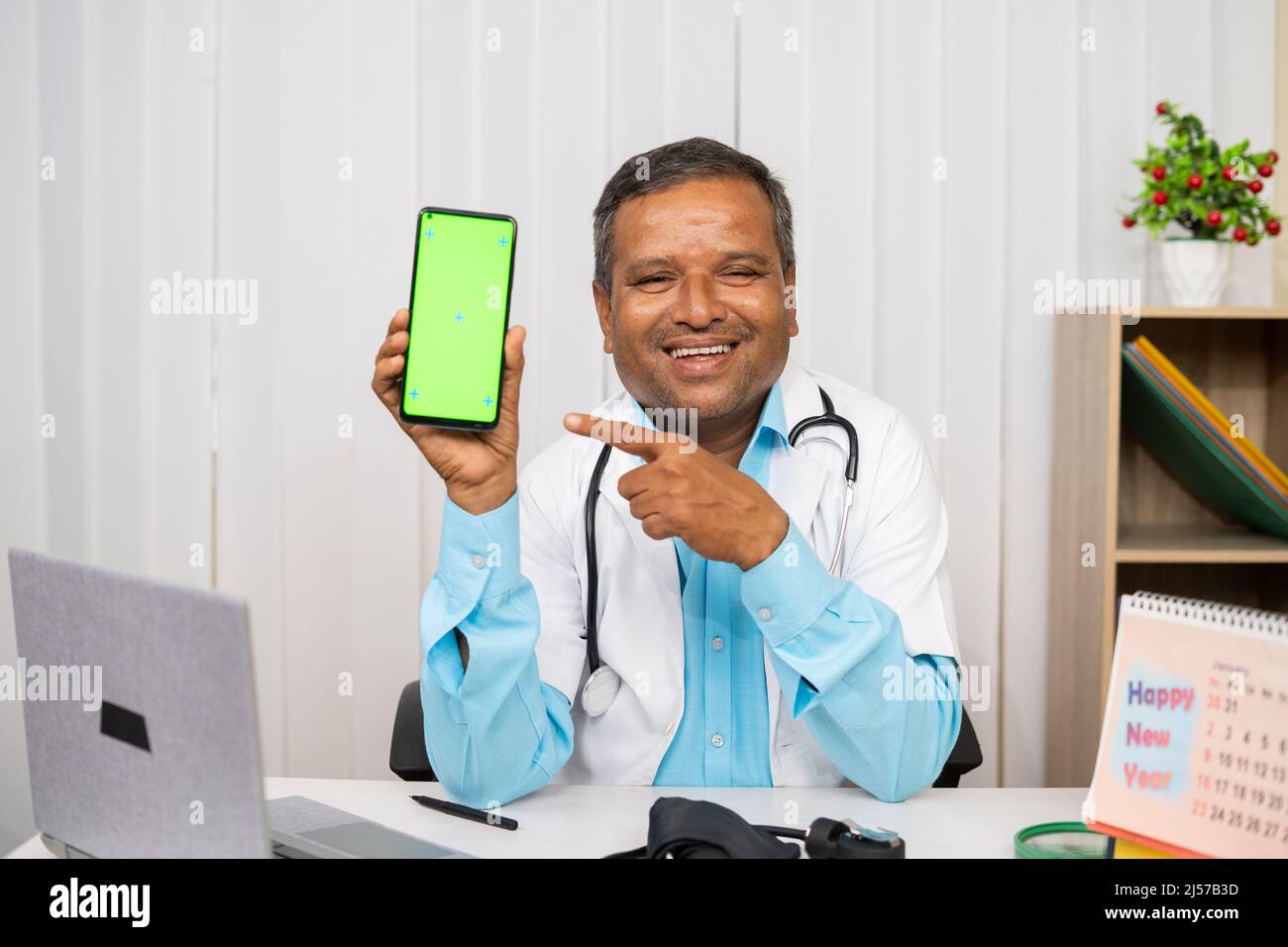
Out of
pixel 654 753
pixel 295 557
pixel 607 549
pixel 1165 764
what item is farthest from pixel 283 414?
pixel 1165 764

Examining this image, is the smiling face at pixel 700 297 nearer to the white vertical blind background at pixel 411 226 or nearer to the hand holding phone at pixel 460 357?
the hand holding phone at pixel 460 357

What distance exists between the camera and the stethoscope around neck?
148 cm

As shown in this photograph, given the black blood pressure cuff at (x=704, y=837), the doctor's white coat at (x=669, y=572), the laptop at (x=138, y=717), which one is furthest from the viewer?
the doctor's white coat at (x=669, y=572)

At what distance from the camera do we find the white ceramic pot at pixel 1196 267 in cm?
213

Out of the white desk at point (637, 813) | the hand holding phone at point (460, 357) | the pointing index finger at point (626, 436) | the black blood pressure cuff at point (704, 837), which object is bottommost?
the white desk at point (637, 813)

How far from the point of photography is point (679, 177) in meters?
1.53

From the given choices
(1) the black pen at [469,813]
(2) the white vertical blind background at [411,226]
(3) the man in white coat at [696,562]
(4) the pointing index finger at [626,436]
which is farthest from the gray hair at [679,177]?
(1) the black pen at [469,813]

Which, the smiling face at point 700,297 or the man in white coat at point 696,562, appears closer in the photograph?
the man in white coat at point 696,562

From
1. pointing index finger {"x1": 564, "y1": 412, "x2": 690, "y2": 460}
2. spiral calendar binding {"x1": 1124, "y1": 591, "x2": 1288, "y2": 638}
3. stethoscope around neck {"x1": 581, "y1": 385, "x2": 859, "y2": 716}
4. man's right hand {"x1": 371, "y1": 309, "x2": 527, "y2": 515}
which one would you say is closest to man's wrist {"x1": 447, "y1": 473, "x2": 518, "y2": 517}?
man's right hand {"x1": 371, "y1": 309, "x2": 527, "y2": 515}

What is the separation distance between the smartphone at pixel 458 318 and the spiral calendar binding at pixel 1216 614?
669 mm

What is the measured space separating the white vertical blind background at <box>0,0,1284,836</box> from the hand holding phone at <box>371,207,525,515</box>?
1041 millimetres

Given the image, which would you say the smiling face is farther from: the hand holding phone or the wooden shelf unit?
the wooden shelf unit

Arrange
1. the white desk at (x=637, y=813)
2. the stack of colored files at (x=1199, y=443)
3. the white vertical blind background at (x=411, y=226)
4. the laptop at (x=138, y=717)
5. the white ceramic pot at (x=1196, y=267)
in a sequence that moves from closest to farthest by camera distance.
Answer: the laptop at (x=138, y=717), the white desk at (x=637, y=813), the stack of colored files at (x=1199, y=443), the white ceramic pot at (x=1196, y=267), the white vertical blind background at (x=411, y=226)
